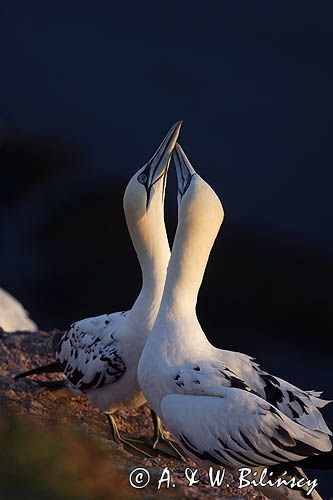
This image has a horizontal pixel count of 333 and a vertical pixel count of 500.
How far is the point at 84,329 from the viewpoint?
8062mm

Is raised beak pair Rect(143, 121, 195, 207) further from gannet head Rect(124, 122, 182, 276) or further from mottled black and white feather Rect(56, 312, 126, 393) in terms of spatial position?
mottled black and white feather Rect(56, 312, 126, 393)

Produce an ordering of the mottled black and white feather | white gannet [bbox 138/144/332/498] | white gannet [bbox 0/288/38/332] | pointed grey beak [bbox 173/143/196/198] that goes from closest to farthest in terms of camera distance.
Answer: white gannet [bbox 138/144/332/498]
pointed grey beak [bbox 173/143/196/198]
the mottled black and white feather
white gannet [bbox 0/288/38/332]

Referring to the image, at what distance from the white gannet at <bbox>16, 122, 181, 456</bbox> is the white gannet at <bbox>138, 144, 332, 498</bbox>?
367 mm

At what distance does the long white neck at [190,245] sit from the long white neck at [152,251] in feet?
1.39

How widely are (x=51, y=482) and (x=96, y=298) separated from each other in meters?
12.3

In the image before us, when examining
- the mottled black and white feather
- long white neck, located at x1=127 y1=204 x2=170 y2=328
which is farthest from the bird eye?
the mottled black and white feather

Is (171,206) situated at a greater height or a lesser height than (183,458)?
greater

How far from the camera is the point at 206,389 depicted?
6676 millimetres

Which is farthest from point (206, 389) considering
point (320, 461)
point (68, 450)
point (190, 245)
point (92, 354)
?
point (68, 450)

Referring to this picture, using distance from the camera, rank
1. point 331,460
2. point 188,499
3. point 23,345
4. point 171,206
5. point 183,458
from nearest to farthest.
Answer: point 188,499
point 331,460
point 183,458
point 23,345
point 171,206

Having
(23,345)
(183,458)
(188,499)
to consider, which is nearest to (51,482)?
(188,499)

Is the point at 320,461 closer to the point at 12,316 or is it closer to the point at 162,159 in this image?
the point at 162,159

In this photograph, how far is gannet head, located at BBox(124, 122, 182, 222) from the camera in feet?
25.3

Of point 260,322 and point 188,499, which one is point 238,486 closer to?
point 188,499
